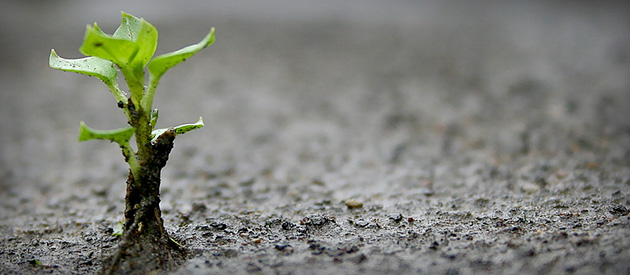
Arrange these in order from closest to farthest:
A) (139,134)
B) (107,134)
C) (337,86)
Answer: (107,134) < (139,134) < (337,86)

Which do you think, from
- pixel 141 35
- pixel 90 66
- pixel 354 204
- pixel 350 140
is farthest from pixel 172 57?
pixel 350 140

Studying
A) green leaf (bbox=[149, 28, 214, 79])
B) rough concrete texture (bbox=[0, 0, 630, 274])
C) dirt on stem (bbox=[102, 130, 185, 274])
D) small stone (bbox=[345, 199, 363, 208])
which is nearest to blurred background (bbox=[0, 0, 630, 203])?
rough concrete texture (bbox=[0, 0, 630, 274])

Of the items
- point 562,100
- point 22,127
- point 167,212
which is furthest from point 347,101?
point 22,127

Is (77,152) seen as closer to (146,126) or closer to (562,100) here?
(146,126)

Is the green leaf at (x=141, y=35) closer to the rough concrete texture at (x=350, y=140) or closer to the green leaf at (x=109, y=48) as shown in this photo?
the green leaf at (x=109, y=48)

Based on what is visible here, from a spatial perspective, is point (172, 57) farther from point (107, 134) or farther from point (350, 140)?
point (350, 140)

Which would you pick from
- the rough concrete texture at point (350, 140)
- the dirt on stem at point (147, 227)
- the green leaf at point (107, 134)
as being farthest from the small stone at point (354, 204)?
the green leaf at point (107, 134)

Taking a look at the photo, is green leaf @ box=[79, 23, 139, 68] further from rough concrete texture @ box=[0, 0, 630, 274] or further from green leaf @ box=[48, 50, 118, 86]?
rough concrete texture @ box=[0, 0, 630, 274]
